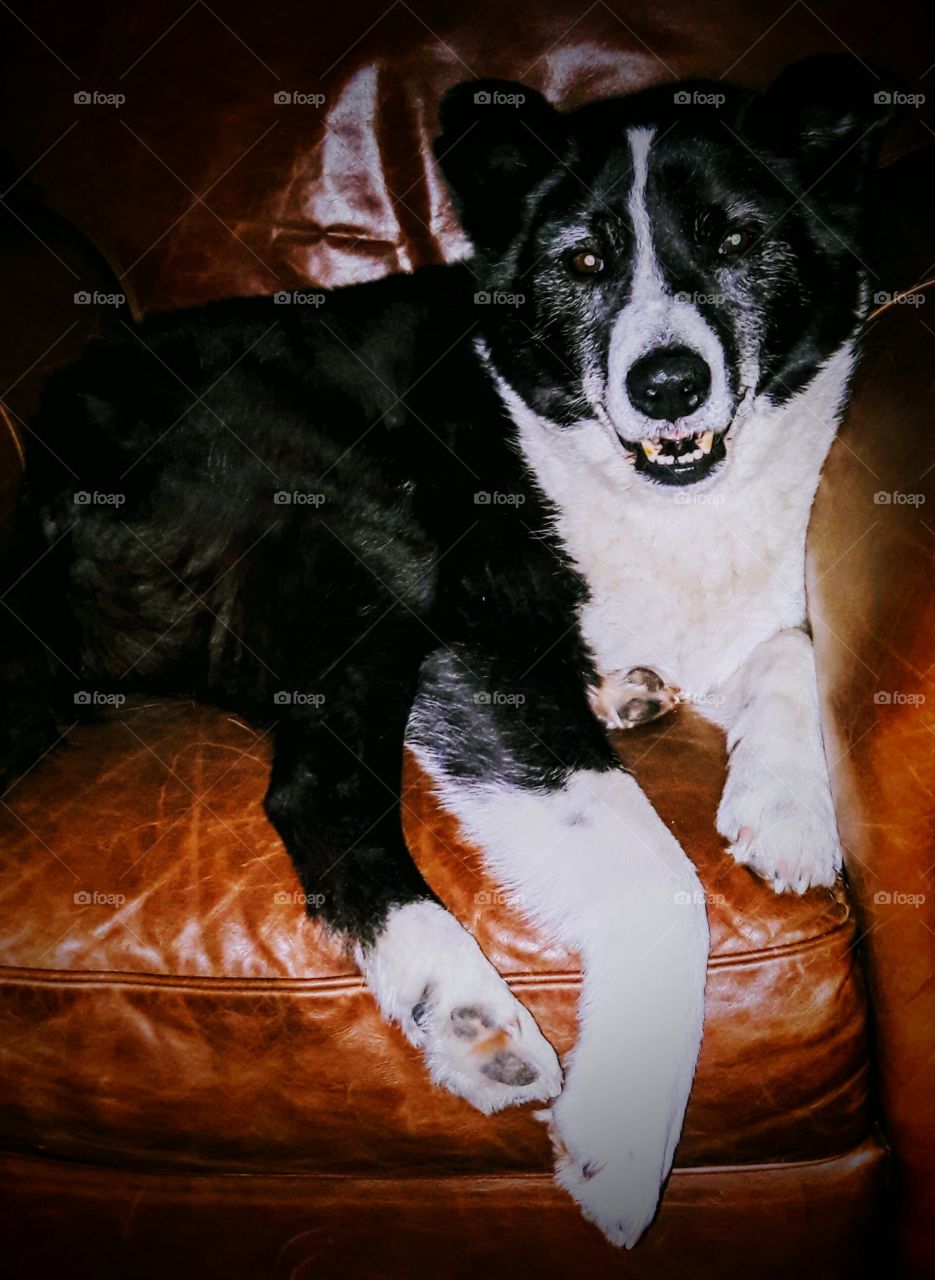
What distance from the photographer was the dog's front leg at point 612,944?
1164 mm

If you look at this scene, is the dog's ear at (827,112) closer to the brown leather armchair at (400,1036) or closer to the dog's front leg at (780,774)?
the brown leather armchair at (400,1036)

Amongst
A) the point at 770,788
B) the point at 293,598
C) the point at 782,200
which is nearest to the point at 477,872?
the point at 770,788

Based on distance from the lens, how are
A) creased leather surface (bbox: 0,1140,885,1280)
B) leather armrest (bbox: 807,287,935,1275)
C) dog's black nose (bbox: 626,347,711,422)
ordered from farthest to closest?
1. dog's black nose (bbox: 626,347,711,422)
2. creased leather surface (bbox: 0,1140,885,1280)
3. leather armrest (bbox: 807,287,935,1275)

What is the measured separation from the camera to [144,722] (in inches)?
62.3

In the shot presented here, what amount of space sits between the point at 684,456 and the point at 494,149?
2.21ft

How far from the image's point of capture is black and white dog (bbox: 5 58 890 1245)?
5.15ft

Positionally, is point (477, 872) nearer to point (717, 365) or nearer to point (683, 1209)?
point (683, 1209)

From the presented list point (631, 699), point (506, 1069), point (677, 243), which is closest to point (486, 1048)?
point (506, 1069)

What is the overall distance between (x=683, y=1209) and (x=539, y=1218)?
19 centimetres

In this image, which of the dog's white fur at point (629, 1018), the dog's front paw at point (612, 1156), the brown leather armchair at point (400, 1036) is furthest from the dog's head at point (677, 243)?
the dog's front paw at point (612, 1156)

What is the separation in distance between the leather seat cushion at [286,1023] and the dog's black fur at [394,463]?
0.36m

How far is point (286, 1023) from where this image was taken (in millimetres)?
1200

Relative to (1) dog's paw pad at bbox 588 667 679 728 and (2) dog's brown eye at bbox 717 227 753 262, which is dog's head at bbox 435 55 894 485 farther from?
(1) dog's paw pad at bbox 588 667 679 728

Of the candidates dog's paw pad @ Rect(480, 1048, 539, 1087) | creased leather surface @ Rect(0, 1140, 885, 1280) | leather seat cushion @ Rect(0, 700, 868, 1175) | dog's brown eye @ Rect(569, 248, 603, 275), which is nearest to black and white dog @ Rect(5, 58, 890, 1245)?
dog's brown eye @ Rect(569, 248, 603, 275)
